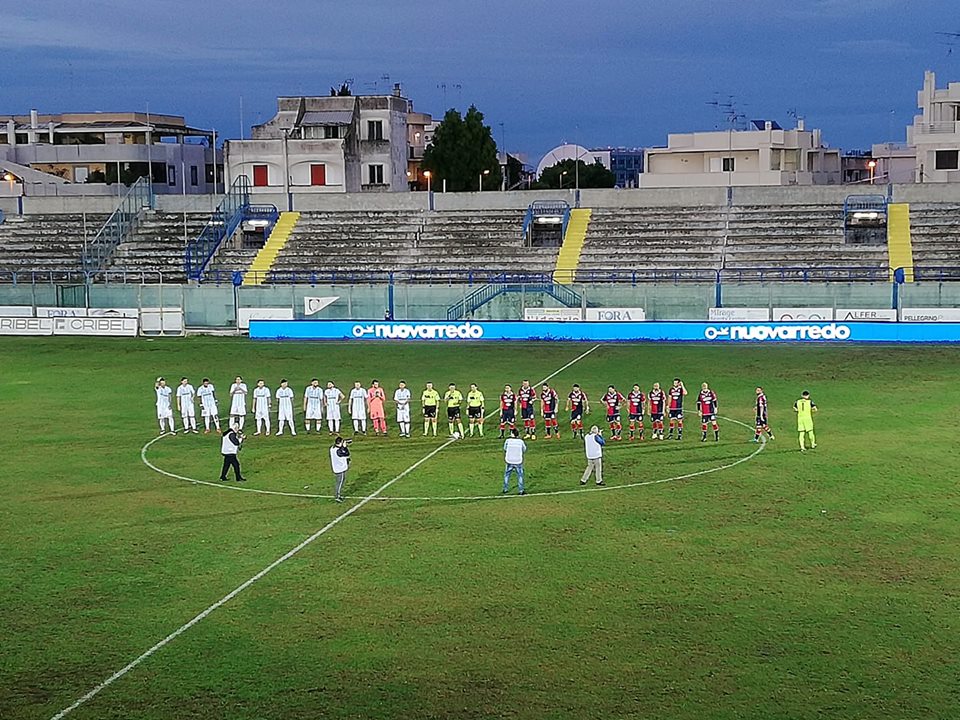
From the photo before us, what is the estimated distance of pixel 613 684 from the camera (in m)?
14.8

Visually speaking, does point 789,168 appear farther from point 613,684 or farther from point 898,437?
point 613,684

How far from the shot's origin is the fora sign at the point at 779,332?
49.9 meters

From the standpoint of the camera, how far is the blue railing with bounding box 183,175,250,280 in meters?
65.1

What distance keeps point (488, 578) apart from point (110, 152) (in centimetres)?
9745

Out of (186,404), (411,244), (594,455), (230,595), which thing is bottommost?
(230,595)

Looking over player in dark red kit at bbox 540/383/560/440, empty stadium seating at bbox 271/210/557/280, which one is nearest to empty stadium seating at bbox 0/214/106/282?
empty stadium seating at bbox 271/210/557/280

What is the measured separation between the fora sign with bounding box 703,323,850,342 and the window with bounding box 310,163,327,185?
44.7m

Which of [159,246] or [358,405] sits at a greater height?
[159,246]

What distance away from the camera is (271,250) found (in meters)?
66.0

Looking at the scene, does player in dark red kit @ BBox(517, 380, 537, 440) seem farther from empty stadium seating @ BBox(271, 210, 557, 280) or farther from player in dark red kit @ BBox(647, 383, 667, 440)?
empty stadium seating @ BBox(271, 210, 557, 280)

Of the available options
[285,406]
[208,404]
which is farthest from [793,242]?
[208,404]

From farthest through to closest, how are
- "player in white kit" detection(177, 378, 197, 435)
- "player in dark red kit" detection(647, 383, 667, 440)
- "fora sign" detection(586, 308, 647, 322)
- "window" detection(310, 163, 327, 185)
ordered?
1. "window" detection(310, 163, 327, 185)
2. "fora sign" detection(586, 308, 647, 322)
3. "player in white kit" detection(177, 378, 197, 435)
4. "player in dark red kit" detection(647, 383, 667, 440)

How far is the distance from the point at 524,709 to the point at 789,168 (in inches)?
3787

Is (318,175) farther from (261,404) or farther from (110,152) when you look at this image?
(261,404)
